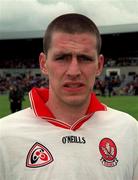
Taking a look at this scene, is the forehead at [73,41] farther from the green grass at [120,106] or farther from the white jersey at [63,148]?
the green grass at [120,106]

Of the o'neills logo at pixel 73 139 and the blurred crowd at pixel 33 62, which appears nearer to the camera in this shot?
the o'neills logo at pixel 73 139

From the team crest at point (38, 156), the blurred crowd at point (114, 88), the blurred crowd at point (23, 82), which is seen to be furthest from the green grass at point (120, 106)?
the blurred crowd at point (23, 82)

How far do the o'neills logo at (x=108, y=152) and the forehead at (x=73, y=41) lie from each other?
22.7 inches

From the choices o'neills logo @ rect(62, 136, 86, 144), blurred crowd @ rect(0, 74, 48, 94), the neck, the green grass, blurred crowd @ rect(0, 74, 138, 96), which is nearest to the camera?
o'neills logo @ rect(62, 136, 86, 144)

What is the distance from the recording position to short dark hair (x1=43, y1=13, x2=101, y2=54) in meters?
2.38

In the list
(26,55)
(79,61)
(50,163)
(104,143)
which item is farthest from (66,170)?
(26,55)

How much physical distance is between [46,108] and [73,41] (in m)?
0.47

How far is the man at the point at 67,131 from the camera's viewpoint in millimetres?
2287

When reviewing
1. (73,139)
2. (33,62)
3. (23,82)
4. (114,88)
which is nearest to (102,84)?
(114,88)

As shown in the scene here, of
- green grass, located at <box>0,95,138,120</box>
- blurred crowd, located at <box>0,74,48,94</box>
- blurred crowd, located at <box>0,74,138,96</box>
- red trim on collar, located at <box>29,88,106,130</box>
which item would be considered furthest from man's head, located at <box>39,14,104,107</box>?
blurred crowd, located at <box>0,74,48,94</box>

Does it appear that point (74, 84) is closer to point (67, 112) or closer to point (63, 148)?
point (67, 112)

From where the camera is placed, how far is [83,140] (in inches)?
95.2

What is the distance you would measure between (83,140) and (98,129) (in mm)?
153

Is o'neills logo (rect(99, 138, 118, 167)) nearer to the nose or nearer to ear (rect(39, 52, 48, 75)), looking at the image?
the nose
